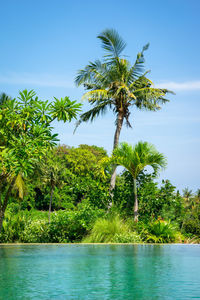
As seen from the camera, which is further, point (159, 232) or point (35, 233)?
point (35, 233)

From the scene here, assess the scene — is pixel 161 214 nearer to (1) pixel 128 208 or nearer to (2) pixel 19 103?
(1) pixel 128 208

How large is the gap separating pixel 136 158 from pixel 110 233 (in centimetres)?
313

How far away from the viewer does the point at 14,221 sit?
1413 cm

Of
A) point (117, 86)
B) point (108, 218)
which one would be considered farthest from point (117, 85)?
point (108, 218)

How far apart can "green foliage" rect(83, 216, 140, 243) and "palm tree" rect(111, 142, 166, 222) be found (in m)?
1.41

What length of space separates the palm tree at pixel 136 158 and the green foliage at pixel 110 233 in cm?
141

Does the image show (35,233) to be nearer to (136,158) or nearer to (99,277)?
(136,158)

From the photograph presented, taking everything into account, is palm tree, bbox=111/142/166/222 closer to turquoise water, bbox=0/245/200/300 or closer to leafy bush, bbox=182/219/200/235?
turquoise water, bbox=0/245/200/300

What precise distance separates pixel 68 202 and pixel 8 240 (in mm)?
32668

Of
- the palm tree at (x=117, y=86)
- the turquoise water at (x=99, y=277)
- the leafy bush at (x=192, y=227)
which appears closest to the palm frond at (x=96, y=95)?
the palm tree at (x=117, y=86)

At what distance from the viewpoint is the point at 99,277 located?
588 cm

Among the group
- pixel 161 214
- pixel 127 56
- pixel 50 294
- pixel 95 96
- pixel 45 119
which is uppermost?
pixel 127 56

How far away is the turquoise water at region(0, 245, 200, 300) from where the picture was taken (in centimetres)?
469

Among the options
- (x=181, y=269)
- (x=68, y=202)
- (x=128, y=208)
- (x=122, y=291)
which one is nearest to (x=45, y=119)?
(x=181, y=269)
